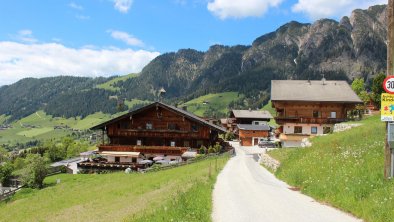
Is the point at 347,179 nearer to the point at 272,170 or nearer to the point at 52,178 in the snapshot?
the point at 272,170

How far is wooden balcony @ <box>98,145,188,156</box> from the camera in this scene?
65312 mm

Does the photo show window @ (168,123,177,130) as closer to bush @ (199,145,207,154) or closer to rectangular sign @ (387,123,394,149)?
bush @ (199,145,207,154)

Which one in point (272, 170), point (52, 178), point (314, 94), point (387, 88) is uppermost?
point (314, 94)

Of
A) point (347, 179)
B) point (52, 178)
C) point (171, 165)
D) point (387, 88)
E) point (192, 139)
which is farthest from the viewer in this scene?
point (192, 139)

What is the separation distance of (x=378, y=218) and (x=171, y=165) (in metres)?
41.7

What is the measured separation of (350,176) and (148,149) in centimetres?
5093

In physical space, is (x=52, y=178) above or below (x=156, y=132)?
below

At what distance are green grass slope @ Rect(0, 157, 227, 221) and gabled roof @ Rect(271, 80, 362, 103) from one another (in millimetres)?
35098

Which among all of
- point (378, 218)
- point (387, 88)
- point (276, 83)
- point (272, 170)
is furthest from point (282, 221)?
point (276, 83)

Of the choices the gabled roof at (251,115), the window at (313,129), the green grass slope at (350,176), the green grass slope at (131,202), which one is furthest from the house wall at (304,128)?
the gabled roof at (251,115)

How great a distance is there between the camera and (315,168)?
23.3m

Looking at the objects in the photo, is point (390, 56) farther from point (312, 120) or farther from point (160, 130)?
point (160, 130)

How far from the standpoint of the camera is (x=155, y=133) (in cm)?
6919

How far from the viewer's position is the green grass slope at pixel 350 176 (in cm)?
1411
